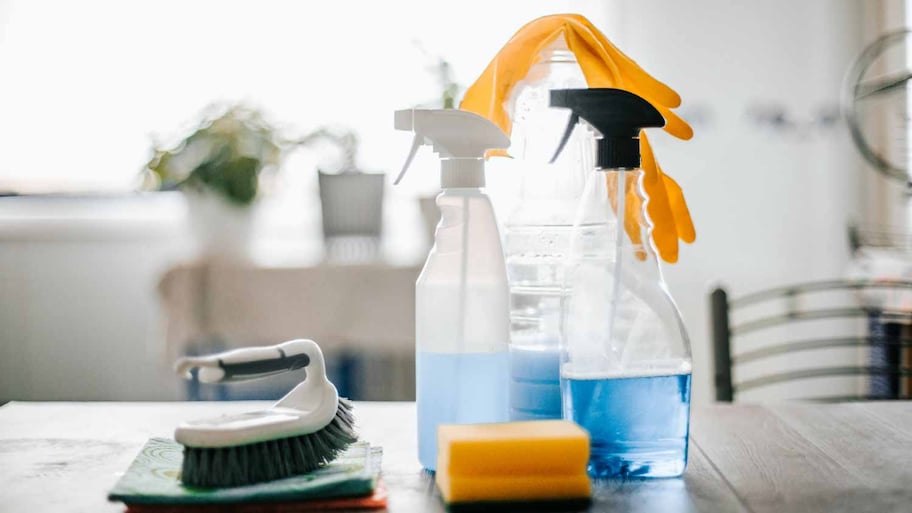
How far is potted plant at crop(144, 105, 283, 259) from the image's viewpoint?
2143 millimetres

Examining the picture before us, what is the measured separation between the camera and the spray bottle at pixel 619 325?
0.60 meters

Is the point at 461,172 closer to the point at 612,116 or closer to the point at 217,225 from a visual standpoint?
the point at 612,116

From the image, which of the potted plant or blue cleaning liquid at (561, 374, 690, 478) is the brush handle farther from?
the potted plant

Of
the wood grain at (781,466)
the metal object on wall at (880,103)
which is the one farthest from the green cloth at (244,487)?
the metal object on wall at (880,103)

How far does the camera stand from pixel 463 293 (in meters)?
0.61

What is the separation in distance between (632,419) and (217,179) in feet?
5.54

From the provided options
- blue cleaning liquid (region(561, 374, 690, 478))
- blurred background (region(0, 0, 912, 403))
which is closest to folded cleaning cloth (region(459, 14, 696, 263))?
blue cleaning liquid (region(561, 374, 690, 478))

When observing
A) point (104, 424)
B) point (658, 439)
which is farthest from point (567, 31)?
point (104, 424)

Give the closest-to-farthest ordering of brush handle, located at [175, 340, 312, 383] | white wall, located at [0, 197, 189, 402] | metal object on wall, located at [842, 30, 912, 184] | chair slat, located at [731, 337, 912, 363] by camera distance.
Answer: brush handle, located at [175, 340, 312, 383] < chair slat, located at [731, 337, 912, 363] < metal object on wall, located at [842, 30, 912, 184] < white wall, located at [0, 197, 189, 402]

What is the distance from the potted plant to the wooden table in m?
1.28

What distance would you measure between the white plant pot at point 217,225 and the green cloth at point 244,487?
5.18ft

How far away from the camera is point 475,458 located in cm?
53

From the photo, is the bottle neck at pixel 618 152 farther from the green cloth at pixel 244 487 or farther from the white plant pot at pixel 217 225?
the white plant pot at pixel 217 225

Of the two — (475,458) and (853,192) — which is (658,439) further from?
(853,192)
